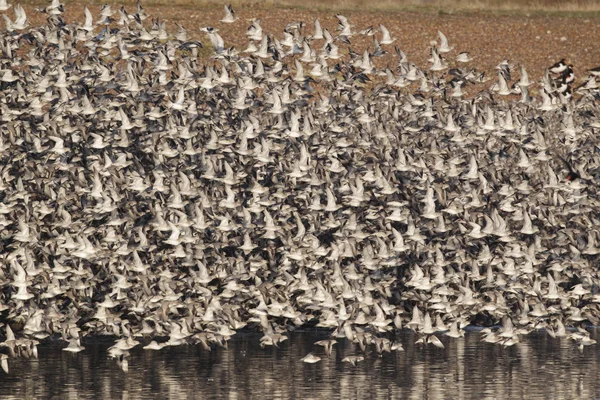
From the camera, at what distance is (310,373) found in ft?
68.7

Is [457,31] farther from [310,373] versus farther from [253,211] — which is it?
[310,373]

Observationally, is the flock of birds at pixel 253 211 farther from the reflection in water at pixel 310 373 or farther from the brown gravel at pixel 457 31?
the brown gravel at pixel 457 31

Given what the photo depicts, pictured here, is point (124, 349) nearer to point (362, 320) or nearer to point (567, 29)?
point (362, 320)

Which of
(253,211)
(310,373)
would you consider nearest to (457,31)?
(253,211)

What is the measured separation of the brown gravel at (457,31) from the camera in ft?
178

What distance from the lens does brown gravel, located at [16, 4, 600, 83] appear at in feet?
178

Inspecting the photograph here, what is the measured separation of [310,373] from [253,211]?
311cm

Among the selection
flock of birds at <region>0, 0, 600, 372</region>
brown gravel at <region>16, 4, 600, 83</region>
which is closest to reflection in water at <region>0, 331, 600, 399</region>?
flock of birds at <region>0, 0, 600, 372</region>

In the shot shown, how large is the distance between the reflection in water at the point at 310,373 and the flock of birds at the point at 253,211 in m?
0.32

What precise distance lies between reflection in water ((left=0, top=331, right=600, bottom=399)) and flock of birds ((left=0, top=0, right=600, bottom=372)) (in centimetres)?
32

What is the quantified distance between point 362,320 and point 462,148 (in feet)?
14.0

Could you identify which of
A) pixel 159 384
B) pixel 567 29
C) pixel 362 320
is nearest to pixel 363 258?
pixel 362 320

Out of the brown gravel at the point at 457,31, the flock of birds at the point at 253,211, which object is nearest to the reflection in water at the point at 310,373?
the flock of birds at the point at 253,211

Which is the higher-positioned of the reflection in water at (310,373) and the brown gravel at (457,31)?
the brown gravel at (457,31)
